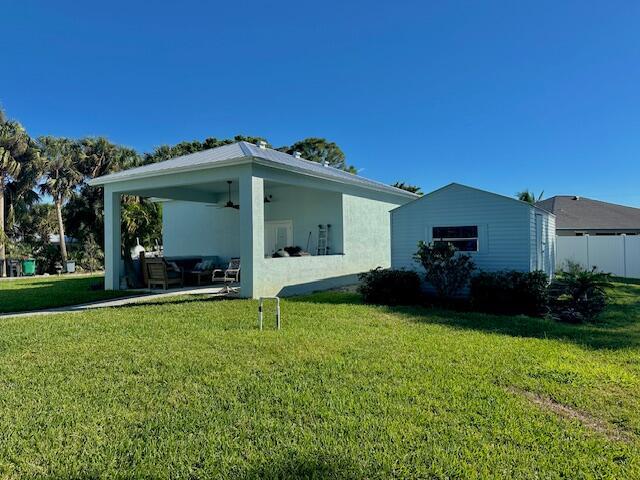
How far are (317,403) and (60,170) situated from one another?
2990cm

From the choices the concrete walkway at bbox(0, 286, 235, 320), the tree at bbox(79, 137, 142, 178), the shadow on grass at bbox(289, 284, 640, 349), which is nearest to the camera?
the shadow on grass at bbox(289, 284, 640, 349)

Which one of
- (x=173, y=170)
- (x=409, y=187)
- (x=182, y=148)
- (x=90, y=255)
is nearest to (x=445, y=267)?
(x=173, y=170)

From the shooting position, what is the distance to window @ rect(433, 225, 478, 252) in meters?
11.1

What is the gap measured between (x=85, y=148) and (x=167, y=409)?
98.5 ft

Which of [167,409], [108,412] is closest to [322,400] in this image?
[167,409]

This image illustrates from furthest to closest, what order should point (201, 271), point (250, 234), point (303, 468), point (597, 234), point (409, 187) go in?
1. point (409, 187)
2. point (597, 234)
3. point (201, 271)
4. point (250, 234)
5. point (303, 468)

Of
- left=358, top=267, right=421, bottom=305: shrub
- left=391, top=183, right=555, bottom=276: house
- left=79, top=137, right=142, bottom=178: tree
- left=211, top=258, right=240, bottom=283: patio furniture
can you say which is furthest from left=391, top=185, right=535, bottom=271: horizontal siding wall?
left=79, top=137, right=142, bottom=178: tree

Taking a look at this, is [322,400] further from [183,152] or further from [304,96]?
[183,152]

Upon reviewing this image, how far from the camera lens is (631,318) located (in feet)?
28.2

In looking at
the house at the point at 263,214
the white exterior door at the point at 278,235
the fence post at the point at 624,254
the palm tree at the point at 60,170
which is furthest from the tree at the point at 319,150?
the fence post at the point at 624,254

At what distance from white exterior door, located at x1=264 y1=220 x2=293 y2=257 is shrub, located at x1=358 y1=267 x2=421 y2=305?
674 centimetres

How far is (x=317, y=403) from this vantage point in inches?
150

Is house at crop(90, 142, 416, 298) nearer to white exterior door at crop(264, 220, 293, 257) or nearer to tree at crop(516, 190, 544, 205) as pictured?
white exterior door at crop(264, 220, 293, 257)

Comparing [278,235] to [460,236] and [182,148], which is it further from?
[182,148]
